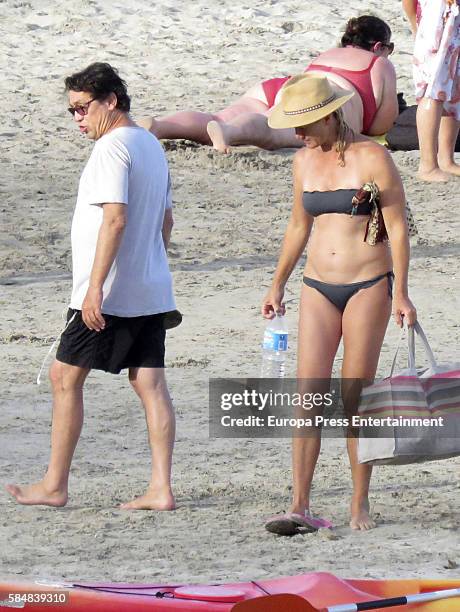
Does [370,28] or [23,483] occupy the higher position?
[370,28]

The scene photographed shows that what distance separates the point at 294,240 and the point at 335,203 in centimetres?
32

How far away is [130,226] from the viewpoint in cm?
605

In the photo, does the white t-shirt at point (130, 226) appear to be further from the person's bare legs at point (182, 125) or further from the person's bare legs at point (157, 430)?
the person's bare legs at point (182, 125)

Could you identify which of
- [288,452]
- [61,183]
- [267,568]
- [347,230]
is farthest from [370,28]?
[267,568]

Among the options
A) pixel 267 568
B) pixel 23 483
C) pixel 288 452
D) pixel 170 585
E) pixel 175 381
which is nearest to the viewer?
pixel 170 585

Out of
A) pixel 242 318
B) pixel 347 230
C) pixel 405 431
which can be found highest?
pixel 347 230

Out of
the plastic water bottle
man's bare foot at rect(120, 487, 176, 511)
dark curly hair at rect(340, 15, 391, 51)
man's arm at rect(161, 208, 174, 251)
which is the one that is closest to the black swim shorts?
man's arm at rect(161, 208, 174, 251)

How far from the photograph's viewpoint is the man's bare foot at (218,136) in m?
12.3

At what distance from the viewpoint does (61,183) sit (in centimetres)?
1175

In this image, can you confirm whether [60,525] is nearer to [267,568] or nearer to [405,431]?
[267,568]

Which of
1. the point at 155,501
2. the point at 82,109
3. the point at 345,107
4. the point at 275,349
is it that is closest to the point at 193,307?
the point at 275,349

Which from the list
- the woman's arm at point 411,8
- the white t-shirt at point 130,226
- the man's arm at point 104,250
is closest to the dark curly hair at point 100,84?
the white t-shirt at point 130,226

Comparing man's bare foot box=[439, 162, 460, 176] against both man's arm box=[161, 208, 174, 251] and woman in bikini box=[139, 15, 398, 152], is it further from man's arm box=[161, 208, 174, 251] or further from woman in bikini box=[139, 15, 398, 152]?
man's arm box=[161, 208, 174, 251]

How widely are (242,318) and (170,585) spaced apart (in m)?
4.30
